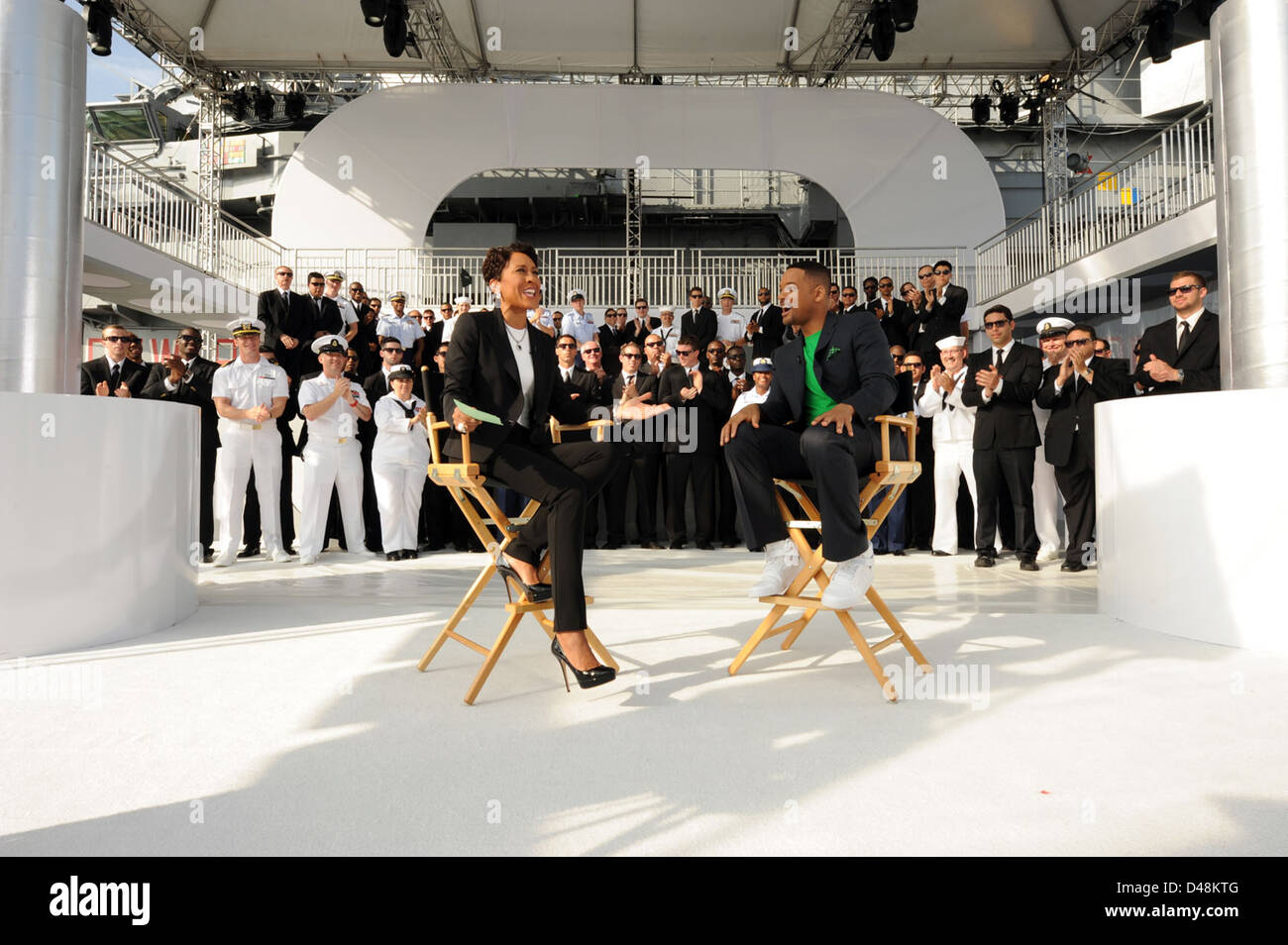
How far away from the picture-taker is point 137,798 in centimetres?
184

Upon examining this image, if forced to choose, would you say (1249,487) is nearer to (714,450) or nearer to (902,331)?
(714,450)

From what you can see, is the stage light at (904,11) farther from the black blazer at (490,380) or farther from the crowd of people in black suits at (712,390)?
the black blazer at (490,380)

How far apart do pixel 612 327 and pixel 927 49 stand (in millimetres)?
9118

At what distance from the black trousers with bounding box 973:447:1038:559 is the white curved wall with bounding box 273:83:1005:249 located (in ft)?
31.1

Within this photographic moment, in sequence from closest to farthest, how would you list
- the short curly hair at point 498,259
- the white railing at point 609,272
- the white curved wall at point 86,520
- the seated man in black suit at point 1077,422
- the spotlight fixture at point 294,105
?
the short curly hair at point 498,259, the white curved wall at point 86,520, the seated man in black suit at point 1077,422, the white railing at point 609,272, the spotlight fixture at point 294,105

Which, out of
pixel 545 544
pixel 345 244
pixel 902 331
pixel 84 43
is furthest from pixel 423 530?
pixel 345 244

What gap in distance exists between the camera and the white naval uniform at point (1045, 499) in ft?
20.6

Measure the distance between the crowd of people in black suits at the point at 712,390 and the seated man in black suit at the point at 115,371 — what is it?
0.04 ft

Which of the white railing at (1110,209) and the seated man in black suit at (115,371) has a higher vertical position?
the white railing at (1110,209)

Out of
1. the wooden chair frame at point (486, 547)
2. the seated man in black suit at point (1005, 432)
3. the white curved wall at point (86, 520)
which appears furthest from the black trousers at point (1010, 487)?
the white curved wall at point (86, 520)

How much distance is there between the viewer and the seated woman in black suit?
104 inches

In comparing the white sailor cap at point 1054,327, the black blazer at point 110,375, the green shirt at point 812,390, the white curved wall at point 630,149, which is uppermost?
the white curved wall at point 630,149

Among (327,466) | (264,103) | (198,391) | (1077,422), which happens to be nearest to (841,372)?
(1077,422)

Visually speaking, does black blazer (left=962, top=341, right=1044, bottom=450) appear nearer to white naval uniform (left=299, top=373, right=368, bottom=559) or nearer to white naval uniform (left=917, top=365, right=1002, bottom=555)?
white naval uniform (left=917, top=365, right=1002, bottom=555)
